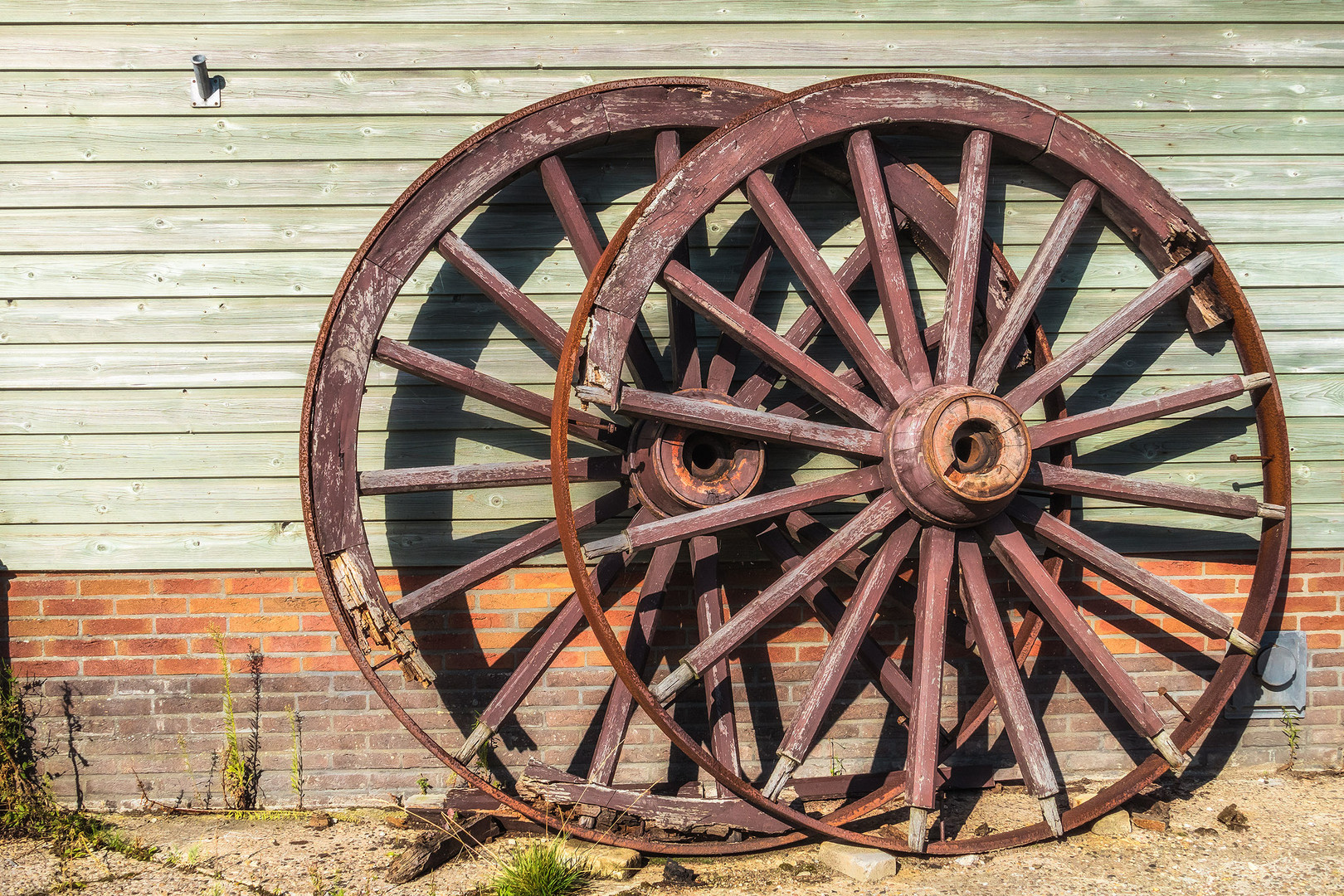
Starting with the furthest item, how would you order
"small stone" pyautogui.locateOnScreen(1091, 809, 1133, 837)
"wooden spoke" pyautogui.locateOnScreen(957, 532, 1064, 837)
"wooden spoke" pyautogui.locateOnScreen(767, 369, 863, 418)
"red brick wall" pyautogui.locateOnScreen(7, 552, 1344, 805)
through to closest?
1. "red brick wall" pyautogui.locateOnScreen(7, 552, 1344, 805)
2. "wooden spoke" pyautogui.locateOnScreen(767, 369, 863, 418)
3. "small stone" pyautogui.locateOnScreen(1091, 809, 1133, 837)
4. "wooden spoke" pyautogui.locateOnScreen(957, 532, 1064, 837)

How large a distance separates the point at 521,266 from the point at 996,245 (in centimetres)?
180

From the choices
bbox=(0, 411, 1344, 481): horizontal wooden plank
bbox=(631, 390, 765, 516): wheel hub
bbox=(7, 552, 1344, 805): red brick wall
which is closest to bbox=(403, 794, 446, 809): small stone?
bbox=(7, 552, 1344, 805): red brick wall

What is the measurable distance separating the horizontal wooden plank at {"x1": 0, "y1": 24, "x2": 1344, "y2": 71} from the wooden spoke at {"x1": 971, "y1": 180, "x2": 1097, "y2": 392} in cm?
72

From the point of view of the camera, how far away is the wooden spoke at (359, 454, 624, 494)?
285cm

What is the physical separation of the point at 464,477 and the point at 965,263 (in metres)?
1.83

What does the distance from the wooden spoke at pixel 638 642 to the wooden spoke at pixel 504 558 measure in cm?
24

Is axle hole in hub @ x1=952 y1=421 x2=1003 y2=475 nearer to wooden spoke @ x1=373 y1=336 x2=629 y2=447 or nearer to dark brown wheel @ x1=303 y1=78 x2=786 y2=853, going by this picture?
dark brown wheel @ x1=303 y1=78 x2=786 y2=853

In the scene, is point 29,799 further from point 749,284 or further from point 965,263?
point 965,263

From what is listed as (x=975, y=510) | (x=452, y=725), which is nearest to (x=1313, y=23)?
(x=975, y=510)

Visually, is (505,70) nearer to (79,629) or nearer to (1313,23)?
(79,629)

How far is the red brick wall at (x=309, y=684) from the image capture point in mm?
3268

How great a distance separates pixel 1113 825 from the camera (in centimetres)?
306

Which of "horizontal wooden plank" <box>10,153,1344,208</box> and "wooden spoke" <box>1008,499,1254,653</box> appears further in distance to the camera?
"horizontal wooden plank" <box>10,153,1344,208</box>

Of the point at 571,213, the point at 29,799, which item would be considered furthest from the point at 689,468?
the point at 29,799
